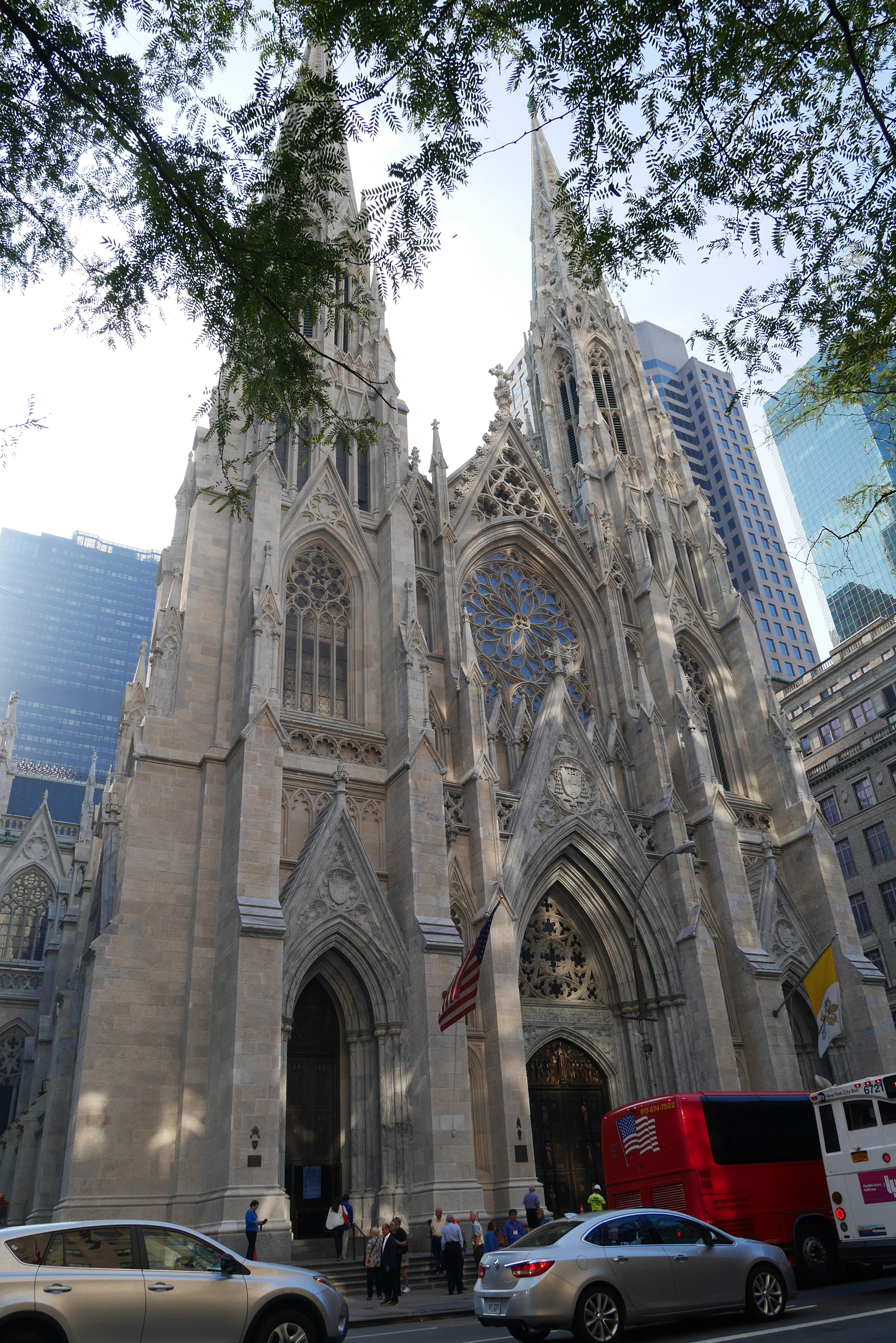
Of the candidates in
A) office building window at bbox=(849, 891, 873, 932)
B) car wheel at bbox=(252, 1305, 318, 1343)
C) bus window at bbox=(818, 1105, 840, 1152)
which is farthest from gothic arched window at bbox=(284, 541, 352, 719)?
office building window at bbox=(849, 891, 873, 932)

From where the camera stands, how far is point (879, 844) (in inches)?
1668

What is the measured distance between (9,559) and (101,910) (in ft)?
371

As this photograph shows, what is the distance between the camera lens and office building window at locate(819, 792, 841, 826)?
45.0m

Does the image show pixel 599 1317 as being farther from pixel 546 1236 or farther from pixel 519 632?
pixel 519 632

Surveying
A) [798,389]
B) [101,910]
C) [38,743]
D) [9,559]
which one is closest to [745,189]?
[798,389]

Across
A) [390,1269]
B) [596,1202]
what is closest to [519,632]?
[596,1202]

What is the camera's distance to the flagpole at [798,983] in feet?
83.5

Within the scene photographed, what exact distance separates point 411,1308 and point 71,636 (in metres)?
119

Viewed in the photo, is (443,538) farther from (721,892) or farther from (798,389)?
(798,389)

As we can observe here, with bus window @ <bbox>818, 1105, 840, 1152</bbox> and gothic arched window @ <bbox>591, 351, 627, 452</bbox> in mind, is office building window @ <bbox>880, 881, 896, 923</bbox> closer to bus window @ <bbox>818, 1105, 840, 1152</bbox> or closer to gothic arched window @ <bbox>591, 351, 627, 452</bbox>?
gothic arched window @ <bbox>591, 351, 627, 452</bbox>

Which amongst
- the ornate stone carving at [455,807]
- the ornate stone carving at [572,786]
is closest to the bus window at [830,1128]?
the ornate stone carving at [455,807]

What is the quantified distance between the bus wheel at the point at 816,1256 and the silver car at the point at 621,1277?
140 inches

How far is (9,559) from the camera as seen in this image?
124438 mm

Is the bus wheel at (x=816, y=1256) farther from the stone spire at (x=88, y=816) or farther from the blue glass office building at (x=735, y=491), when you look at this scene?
the blue glass office building at (x=735, y=491)
